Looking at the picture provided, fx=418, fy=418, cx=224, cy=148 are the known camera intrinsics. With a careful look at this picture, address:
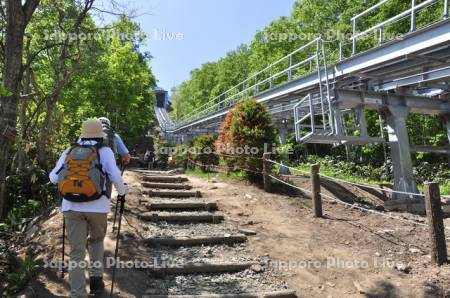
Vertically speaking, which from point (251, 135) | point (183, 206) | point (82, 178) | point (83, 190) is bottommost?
point (183, 206)

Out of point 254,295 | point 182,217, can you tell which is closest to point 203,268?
point 254,295

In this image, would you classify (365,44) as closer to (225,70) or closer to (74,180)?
(74,180)

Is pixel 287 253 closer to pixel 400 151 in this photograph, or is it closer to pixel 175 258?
pixel 175 258

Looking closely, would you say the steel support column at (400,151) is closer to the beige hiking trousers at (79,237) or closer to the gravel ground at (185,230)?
the gravel ground at (185,230)

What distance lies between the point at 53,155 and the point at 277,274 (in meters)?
9.31

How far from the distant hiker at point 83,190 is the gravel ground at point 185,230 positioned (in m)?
2.72

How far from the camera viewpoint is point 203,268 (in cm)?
604

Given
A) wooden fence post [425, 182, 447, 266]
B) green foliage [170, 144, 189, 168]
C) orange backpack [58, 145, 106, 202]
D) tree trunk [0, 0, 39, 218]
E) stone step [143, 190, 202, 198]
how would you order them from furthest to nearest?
1. green foliage [170, 144, 189, 168]
2. stone step [143, 190, 202, 198]
3. wooden fence post [425, 182, 447, 266]
4. tree trunk [0, 0, 39, 218]
5. orange backpack [58, 145, 106, 202]

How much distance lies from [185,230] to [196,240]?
2.28 feet

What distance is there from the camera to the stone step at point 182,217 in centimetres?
819

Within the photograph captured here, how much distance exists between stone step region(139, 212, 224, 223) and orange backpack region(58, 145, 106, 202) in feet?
12.7

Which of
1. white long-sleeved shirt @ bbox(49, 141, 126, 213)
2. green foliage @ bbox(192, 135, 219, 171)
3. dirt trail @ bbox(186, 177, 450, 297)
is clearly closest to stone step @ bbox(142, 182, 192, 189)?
dirt trail @ bbox(186, 177, 450, 297)

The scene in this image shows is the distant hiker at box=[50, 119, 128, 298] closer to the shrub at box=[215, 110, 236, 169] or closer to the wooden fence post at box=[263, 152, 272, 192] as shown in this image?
the wooden fence post at box=[263, 152, 272, 192]

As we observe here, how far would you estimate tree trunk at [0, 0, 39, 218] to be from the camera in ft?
18.3
